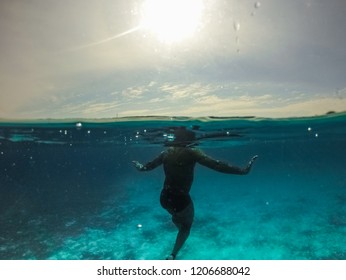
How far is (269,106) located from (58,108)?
808 centimetres

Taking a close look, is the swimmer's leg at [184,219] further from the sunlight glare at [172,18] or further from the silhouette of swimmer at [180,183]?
the sunlight glare at [172,18]

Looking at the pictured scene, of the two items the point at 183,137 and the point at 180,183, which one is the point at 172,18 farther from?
the point at 183,137

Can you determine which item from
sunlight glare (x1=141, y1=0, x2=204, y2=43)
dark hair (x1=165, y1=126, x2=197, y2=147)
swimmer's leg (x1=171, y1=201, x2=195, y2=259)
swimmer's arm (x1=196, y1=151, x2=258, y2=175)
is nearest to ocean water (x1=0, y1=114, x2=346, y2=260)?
dark hair (x1=165, y1=126, x2=197, y2=147)

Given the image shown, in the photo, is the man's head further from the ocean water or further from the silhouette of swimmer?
the silhouette of swimmer

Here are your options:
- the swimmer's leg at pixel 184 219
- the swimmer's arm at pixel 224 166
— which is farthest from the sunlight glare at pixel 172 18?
the swimmer's leg at pixel 184 219

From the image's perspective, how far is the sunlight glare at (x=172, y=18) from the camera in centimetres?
743

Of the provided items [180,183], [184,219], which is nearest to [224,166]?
[180,183]

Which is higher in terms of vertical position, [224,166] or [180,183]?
[224,166]

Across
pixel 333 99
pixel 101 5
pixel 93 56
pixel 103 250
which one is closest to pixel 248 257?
pixel 103 250

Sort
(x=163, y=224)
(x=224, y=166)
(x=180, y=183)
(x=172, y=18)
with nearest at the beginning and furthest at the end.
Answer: (x=224, y=166) → (x=180, y=183) → (x=172, y=18) → (x=163, y=224)

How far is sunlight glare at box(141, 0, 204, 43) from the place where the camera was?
7.43m

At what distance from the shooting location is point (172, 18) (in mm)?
7664

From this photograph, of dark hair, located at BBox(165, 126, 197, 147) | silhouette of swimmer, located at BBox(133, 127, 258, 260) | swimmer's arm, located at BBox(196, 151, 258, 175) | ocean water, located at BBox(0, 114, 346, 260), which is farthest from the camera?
dark hair, located at BBox(165, 126, 197, 147)

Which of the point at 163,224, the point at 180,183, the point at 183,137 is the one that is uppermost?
the point at 183,137
